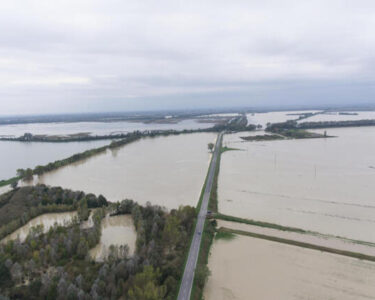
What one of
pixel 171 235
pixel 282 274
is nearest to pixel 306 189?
pixel 282 274

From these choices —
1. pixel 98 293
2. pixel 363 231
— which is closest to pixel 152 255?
pixel 98 293

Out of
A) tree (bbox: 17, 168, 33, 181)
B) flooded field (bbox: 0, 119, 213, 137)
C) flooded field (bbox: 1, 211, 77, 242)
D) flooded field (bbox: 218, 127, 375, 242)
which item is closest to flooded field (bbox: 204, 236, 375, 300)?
flooded field (bbox: 218, 127, 375, 242)

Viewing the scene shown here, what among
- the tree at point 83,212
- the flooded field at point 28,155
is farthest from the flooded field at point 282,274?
the flooded field at point 28,155

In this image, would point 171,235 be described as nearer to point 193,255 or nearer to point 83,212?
point 193,255

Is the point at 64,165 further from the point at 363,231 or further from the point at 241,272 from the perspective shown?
the point at 363,231

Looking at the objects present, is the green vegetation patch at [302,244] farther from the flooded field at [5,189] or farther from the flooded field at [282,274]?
the flooded field at [5,189]
